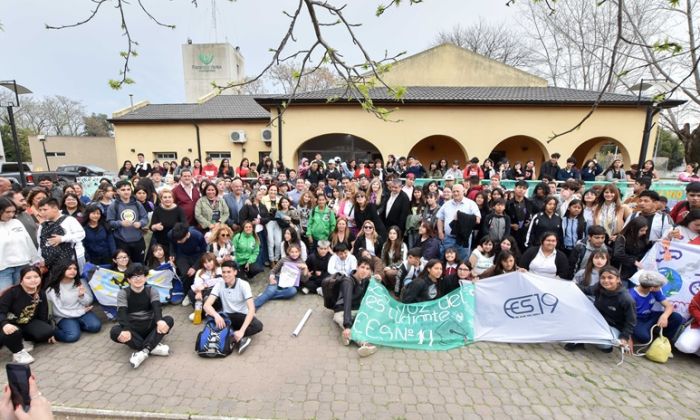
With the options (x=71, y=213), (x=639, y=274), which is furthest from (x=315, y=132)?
(x=639, y=274)

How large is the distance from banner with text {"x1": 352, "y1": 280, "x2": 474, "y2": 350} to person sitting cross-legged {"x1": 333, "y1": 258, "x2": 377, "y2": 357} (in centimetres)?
16

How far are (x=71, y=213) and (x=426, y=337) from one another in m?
5.99

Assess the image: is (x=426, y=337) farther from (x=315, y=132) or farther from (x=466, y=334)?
(x=315, y=132)

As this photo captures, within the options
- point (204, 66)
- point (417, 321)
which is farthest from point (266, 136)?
point (204, 66)

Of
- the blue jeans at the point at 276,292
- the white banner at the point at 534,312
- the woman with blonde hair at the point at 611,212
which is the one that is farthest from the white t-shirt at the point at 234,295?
the woman with blonde hair at the point at 611,212

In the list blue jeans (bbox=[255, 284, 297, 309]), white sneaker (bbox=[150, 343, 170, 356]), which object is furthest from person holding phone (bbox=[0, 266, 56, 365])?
blue jeans (bbox=[255, 284, 297, 309])

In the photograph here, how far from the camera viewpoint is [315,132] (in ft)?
45.9

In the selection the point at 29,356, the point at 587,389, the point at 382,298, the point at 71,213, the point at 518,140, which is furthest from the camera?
the point at 518,140

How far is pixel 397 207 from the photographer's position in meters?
6.59

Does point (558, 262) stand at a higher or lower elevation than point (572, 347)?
higher

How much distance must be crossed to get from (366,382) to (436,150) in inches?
582

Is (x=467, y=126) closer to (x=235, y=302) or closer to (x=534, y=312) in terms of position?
(x=534, y=312)

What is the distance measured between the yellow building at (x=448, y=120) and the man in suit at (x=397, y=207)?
262 inches

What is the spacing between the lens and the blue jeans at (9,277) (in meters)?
4.36
